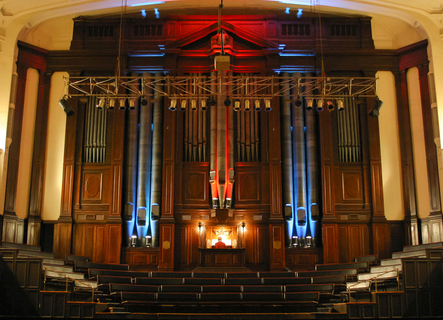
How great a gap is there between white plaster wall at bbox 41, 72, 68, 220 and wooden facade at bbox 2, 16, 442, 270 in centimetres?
18

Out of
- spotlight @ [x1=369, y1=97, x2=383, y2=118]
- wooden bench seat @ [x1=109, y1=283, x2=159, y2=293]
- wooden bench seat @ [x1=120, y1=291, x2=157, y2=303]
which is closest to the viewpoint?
wooden bench seat @ [x1=120, y1=291, x2=157, y2=303]

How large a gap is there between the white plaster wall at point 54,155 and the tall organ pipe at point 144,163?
2058mm

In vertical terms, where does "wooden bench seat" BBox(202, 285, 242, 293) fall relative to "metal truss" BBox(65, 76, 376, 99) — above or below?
below

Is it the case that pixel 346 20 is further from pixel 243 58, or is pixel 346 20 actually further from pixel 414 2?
pixel 243 58

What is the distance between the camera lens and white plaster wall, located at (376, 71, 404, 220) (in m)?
13.6

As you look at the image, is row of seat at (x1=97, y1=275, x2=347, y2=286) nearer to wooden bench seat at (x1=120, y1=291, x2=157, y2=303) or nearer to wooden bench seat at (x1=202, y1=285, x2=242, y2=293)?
wooden bench seat at (x1=202, y1=285, x2=242, y2=293)

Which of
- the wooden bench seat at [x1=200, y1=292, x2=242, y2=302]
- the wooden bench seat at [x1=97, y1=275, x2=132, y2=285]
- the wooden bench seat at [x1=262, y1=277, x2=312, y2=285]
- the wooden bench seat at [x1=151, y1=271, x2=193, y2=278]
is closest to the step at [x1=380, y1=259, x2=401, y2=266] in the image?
the wooden bench seat at [x1=262, y1=277, x2=312, y2=285]

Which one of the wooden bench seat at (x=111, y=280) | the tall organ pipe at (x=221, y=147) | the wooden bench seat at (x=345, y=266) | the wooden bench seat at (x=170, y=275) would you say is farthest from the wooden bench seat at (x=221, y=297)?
the tall organ pipe at (x=221, y=147)

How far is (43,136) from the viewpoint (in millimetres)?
13922

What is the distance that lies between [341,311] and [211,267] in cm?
363

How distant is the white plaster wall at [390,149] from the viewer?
13648mm

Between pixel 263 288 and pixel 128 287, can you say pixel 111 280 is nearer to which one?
pixel 128 287

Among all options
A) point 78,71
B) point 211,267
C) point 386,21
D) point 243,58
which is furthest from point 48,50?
point 386,21

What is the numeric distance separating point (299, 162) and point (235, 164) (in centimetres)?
169
